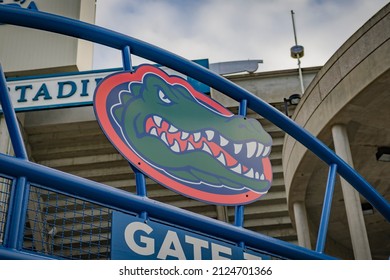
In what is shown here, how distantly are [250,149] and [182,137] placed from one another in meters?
0.78

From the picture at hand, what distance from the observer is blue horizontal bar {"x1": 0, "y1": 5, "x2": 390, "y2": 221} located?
475 centimetres

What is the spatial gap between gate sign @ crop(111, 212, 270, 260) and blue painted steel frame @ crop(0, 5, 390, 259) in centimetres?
8

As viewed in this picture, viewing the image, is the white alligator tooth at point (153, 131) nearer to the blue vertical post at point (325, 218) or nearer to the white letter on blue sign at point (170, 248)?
the white letter on blue sign at point (170, 248)

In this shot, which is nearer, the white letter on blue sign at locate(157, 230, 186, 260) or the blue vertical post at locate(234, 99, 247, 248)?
the white letter on blue sign at locate(157, 230, 186, 260)

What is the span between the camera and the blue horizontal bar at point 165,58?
475cm

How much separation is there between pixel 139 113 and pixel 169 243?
121 centimetres

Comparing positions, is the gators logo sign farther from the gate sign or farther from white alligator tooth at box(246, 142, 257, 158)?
the gate sign

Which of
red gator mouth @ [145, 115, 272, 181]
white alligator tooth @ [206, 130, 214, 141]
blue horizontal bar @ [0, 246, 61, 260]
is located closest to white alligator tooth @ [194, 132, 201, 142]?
red gator mouth @ [145, 115, 272, 181]

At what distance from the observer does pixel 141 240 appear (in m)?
4.28

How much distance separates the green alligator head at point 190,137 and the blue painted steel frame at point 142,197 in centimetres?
23

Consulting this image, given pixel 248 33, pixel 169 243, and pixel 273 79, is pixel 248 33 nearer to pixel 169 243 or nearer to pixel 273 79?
pixel 169 243

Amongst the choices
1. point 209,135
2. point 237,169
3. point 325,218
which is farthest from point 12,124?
point 325,218

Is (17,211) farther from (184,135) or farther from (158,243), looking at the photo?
(184,135)
